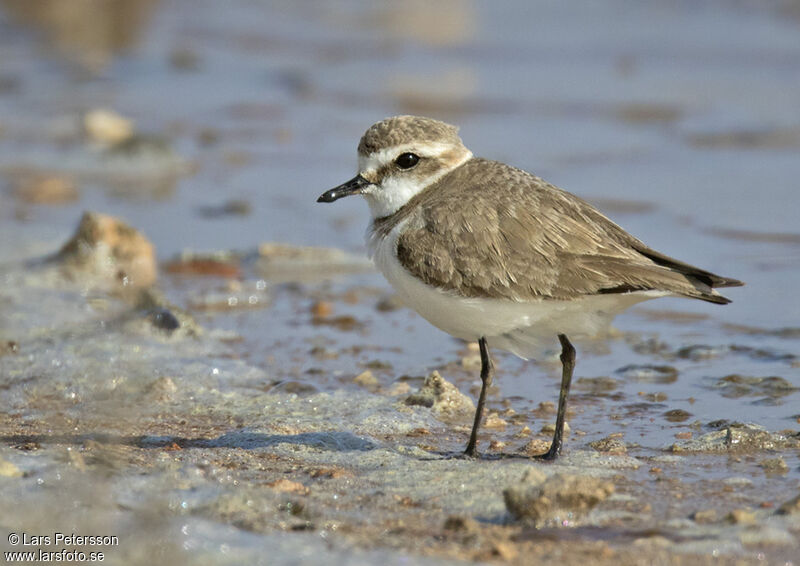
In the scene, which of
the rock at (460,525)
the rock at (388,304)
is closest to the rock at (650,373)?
the rock at (388,304)

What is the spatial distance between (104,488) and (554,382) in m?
2.97

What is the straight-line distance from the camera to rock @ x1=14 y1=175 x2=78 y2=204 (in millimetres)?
10320

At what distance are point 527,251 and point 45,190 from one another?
6.61 m

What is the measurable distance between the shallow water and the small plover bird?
0.63m

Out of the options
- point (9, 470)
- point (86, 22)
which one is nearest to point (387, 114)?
point (86, 22)

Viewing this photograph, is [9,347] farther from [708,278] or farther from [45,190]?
[45,190]

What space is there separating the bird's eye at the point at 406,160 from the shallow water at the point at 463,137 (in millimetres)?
1331

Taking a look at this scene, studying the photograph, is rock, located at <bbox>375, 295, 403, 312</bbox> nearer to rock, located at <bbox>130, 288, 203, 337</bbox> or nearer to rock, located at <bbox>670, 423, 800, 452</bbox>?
rock, located at <bbox>130, 288, 203, 337</bbox>

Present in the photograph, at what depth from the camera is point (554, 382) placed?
6449mm

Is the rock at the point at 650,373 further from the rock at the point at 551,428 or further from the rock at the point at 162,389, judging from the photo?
the rock at the point at 162,389

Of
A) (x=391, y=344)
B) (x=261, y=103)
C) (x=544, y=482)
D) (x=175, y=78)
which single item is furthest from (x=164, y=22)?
(x=544, y=482)

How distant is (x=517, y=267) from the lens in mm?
5059

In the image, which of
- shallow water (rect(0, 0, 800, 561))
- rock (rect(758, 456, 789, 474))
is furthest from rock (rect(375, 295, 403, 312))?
rock (rect(758, 456, 789, 474))

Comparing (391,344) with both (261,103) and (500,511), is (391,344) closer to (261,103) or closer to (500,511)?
(500,511)
